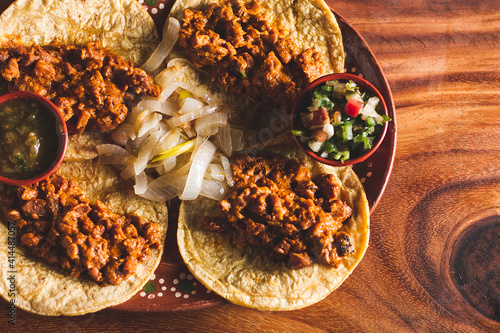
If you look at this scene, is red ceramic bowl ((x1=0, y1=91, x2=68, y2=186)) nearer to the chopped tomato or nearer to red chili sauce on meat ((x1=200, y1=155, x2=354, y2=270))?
red chili sauce on meat ((x1=200, y1=155, x2=354, y2=270))

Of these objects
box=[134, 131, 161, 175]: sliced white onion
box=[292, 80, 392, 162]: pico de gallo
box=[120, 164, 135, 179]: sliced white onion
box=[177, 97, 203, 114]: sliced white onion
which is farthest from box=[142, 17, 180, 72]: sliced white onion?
box=[292, 80, 392, 162]: pico de gallo

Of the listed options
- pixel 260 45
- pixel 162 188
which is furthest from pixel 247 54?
pixel 162 188

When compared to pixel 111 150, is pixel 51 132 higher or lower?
higher

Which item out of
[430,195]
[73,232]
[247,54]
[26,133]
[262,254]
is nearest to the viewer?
[26,133]

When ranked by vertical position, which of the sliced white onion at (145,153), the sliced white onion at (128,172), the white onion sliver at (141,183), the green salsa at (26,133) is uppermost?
the green salsa at (26,133)

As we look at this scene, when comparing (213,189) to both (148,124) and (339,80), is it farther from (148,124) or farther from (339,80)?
(339,80)

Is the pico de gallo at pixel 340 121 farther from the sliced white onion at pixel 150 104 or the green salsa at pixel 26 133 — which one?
the green salsa at pixel 26 133

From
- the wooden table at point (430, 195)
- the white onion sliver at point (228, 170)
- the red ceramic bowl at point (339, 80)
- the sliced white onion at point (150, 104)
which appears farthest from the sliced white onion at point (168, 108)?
the wooden table at point (430, 195)
